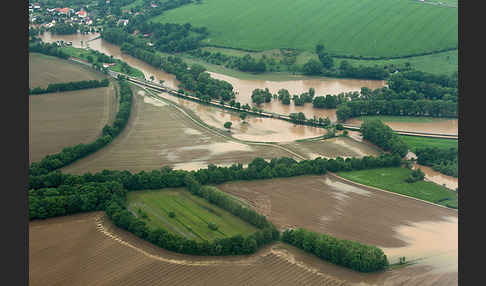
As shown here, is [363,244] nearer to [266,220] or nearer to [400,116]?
[266,220]

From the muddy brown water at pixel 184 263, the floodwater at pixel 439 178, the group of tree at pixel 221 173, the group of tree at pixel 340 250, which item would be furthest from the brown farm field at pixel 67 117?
the floodwater at pixel 439 178

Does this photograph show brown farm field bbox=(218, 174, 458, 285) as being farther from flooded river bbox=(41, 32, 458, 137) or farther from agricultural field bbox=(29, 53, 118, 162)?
agricultural field bbox=(29, 53, 118, 162)

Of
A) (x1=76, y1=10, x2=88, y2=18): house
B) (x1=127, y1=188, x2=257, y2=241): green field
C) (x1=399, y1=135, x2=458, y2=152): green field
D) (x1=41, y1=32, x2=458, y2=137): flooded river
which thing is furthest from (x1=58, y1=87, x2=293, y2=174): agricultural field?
(x1=76, y1=10, x2=88, y2=18): house

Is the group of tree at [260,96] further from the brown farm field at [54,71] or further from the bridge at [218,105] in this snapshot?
the brown farm field at [54,71]

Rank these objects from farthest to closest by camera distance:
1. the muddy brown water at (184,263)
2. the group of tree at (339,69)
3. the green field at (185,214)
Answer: the group of tree at (339,69)
the green field at (185,214)
the muddy brown water at (184,263)

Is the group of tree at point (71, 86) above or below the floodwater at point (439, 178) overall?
above

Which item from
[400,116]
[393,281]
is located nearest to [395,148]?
[400,116]
